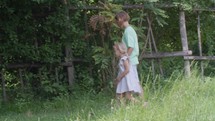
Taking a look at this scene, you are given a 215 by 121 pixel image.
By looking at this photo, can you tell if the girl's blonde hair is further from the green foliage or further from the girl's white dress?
the green foliage

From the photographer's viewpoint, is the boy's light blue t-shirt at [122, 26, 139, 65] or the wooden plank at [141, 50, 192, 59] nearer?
the boy's light blue t-shirt at [122, 26, 139, 65]

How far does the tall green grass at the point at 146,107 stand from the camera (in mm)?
5398

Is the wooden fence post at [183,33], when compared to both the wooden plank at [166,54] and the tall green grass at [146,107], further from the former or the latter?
the tall green grass at [146,107]

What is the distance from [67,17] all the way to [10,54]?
1.21 meters

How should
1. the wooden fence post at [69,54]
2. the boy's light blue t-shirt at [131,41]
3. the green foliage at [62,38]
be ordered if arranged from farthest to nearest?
the wooden fence post at [69,54] → the green foliage at [62,38] → the boy's light blue t-shirt at [131,41]

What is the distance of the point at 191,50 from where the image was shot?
9.52 metres

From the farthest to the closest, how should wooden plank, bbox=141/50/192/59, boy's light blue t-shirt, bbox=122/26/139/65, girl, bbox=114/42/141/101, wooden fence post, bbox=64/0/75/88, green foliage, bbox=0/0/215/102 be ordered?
wooden plank, bbox=141/50/192/59 < wooden fence post, bbox=64/0/75/88 < green foliage, bbox=0/0/215/102 < boy's light blue t-shirt, bbox=122/26/139/65 < girl, bbox=114/42/141/101

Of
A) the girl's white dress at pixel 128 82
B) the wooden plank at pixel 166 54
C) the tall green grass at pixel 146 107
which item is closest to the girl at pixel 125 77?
the girl's white dress at pixel 128 82

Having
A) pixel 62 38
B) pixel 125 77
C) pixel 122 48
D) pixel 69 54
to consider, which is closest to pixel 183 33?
pixel 69 54

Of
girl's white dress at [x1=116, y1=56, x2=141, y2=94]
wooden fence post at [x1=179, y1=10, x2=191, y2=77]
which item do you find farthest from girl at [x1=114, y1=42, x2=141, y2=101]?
wooden fence post at [x1=179, y1=10, x2=191, y2=77]

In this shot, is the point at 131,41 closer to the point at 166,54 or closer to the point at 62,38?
the point at 62,38

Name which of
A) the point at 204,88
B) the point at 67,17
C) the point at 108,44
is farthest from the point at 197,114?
the point at 67,17

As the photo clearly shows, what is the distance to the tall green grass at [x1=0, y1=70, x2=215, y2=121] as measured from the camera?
5.40 m

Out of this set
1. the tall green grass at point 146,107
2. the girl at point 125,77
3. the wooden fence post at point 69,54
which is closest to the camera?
the tall green grass at point 146,107
